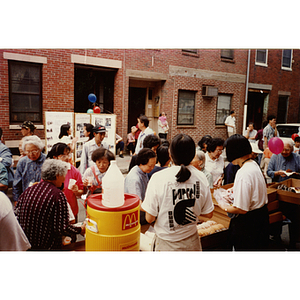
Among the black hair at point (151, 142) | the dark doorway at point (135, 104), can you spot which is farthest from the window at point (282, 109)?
the dark doorway at point (135, 104)

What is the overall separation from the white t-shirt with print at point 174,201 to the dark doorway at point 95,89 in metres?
3.38

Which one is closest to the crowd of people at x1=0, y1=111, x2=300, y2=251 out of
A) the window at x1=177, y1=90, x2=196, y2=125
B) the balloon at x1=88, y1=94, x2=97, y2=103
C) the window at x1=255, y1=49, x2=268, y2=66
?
the window at x1=177, y1=90, x2=196, y2=125

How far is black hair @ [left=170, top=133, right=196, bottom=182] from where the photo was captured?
72.9 inches

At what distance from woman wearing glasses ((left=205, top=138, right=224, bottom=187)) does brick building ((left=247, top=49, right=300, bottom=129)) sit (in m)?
0.63

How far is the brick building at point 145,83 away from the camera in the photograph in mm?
3168

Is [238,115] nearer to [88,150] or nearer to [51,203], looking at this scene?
[88,150]

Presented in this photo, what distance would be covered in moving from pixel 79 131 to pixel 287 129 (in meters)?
3.24

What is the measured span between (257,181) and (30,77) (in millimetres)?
3163

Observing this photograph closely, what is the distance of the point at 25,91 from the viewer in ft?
11.4

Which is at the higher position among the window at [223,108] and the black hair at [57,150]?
the window at [223,108]

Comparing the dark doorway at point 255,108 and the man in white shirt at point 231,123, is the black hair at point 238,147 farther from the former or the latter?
the dark doorway at point 255,108

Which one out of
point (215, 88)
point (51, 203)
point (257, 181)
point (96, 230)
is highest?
point (215, 88)

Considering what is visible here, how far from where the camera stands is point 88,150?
11.9 feet

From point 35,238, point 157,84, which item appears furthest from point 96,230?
point 157,84
